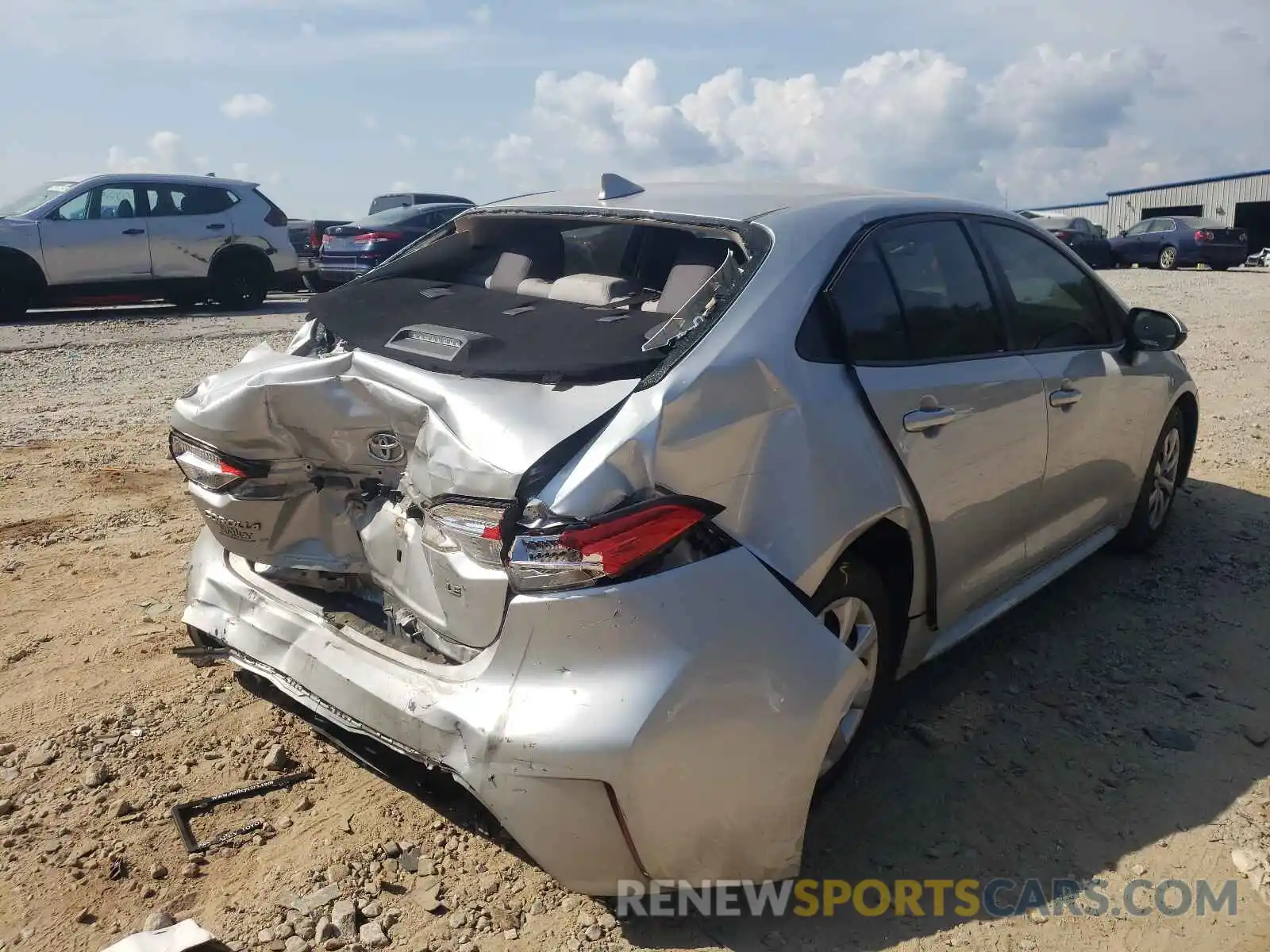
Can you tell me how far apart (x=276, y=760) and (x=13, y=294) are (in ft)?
37.9

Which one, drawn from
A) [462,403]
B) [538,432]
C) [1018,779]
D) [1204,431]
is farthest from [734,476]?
[1204,431]

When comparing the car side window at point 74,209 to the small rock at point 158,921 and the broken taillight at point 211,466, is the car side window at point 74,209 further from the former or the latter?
the small rock at point 158,921

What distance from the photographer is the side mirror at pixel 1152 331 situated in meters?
4.27

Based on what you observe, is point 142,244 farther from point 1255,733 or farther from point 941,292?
point 1255,733

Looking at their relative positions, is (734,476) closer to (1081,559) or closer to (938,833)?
(938,833)

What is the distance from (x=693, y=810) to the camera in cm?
220

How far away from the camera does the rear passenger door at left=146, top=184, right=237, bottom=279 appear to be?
13.3 meters

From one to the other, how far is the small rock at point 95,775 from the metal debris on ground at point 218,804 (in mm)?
300

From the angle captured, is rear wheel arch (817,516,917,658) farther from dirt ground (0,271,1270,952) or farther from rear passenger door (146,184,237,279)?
rear passenger door (146,184,237,279)

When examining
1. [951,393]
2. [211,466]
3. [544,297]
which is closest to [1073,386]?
[951,393]

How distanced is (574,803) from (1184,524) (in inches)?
169

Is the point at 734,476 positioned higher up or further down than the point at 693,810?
higher up

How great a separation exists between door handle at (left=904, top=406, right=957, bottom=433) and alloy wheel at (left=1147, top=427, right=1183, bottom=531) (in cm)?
220

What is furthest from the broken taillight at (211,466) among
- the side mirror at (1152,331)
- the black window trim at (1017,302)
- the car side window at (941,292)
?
the side mirror at (1152,331)
